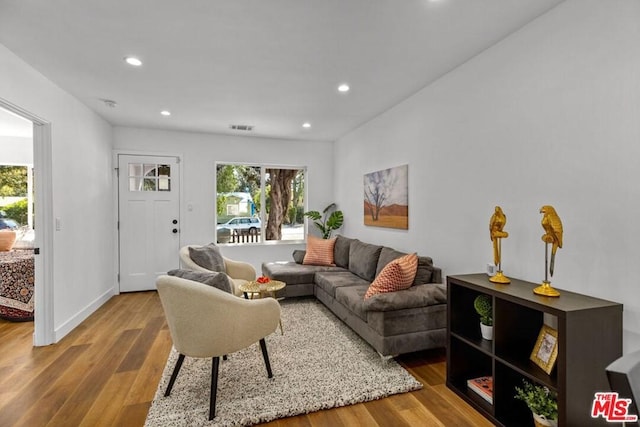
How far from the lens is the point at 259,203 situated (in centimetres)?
546

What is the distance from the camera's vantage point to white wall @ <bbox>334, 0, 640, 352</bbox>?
5.50 ft

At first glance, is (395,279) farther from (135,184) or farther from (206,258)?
(135,184)

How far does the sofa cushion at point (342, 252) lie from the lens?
4.47m

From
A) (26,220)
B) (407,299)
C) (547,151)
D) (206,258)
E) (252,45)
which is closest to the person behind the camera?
(547,151)

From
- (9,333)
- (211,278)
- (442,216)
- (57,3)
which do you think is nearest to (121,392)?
(211,278)

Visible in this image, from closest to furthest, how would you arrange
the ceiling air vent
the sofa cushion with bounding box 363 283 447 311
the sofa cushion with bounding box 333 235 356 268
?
1. the sofa cushion with bounding box 363 283 447 311
2. the sofa cushion with bounding box 333 235 356 268
3. the ceiling air vent

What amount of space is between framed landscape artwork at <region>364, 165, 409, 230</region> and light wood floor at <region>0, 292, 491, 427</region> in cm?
154

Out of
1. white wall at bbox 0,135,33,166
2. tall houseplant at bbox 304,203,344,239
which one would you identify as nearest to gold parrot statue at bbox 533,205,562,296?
tall houseplant at bbox 304,203,344,239

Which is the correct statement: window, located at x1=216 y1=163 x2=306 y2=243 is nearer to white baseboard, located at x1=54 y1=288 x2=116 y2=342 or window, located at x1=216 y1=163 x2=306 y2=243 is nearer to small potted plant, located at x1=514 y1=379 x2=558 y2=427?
white baseboard, located at x1=54 y1=288 x2=116 y2=342

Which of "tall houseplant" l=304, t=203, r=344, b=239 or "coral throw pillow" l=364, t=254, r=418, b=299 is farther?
"tall houseplant" l=304, t=203, r=344, b=239

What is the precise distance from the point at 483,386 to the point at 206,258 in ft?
8.76

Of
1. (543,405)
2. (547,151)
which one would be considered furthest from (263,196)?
(543,405)

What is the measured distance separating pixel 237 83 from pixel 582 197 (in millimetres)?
2906

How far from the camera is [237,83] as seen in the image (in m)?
3.10
